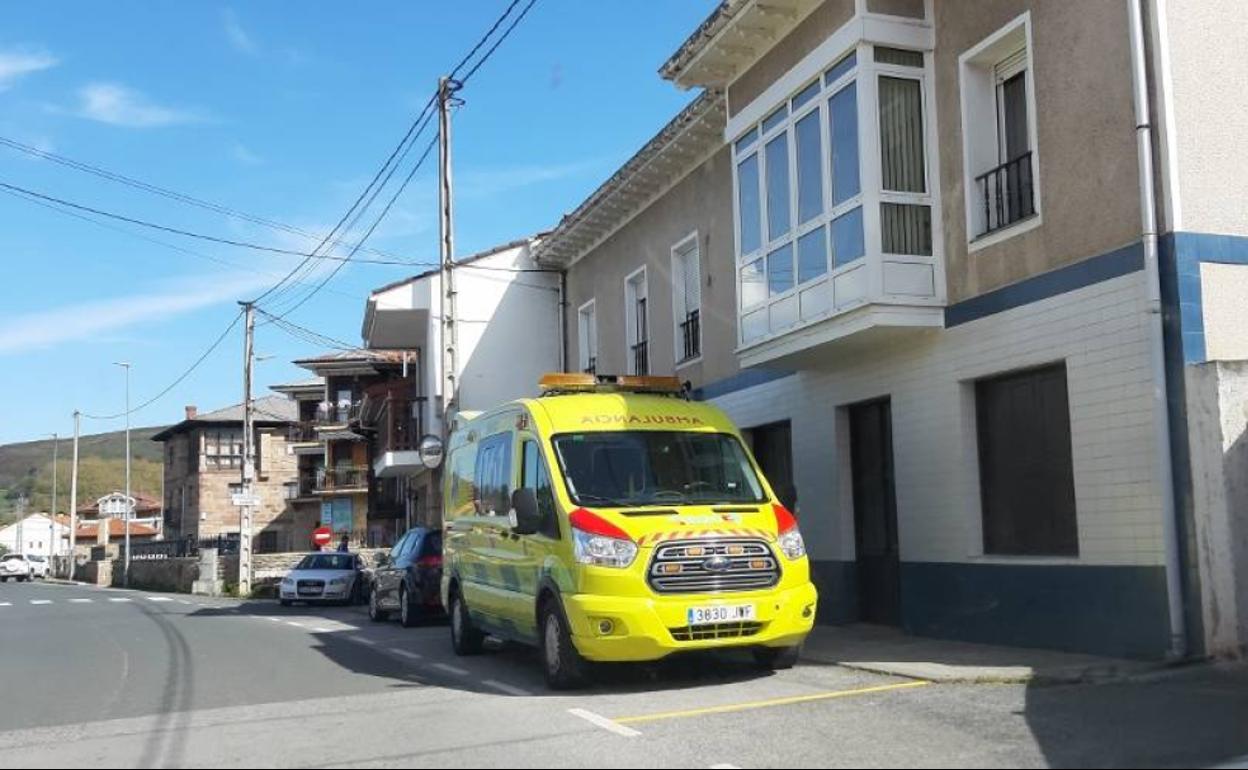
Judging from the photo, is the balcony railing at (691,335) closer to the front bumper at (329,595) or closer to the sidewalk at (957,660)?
the sidewalk at (957,660)

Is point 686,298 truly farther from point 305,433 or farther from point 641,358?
point 305,433

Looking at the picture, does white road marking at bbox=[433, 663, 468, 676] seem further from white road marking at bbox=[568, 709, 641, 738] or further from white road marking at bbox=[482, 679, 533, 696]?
white road marking at bbox=[568, 709, 641, 738]

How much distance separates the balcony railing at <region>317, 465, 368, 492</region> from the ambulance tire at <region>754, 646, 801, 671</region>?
49.7m

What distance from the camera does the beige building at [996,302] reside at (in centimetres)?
908

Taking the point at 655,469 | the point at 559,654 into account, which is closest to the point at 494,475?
the point at 655,469

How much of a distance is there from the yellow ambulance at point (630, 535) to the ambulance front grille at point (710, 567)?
1cm

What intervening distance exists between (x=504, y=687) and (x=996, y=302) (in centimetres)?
583

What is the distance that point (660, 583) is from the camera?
29.1ft

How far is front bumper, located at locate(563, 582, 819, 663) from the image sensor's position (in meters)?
8.76

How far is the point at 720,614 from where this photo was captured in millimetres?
8891

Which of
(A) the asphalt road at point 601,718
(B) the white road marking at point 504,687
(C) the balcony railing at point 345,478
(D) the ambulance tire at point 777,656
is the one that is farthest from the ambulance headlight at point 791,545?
(C) the balcony railing at point 345,478

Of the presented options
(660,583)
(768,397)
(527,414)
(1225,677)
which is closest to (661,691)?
(660,583)

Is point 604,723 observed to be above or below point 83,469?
below

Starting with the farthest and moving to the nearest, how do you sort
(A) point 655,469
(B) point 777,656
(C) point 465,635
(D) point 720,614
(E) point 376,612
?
1. (E) point 376,612
2. (C) point 465,635
3. (A) point 655,469
4. (B) point 777,656
5. (D) point 720,614
